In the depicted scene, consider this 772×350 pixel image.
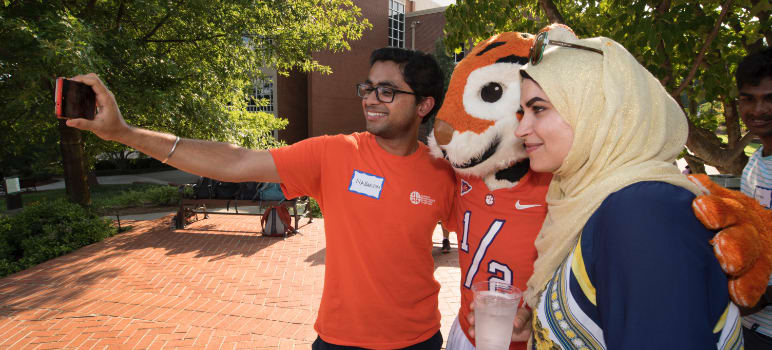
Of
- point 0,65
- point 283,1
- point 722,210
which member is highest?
point 283,1

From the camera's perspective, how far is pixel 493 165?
1.94 metres

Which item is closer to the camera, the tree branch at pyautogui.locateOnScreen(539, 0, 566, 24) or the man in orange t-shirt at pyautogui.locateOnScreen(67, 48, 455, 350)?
the man in orange t-shirt at pyautogui.locateOnScreen(67, 48, 455, 350)

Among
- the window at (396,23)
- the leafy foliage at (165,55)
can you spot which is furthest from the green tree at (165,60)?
the window at (396,23)

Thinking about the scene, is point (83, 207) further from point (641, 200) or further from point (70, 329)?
point (641, 200)

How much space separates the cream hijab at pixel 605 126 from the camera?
1034 millimetres

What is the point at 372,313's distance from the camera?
212cm

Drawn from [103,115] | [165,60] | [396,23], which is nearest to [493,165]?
[103,115]

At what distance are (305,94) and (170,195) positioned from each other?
18.5 m

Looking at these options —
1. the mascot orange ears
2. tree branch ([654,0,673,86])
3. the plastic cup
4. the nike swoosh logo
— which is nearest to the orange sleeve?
the nike swoosh logo

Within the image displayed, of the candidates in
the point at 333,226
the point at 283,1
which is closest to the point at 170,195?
the point at 283,1

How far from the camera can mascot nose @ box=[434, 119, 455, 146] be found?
6.72 feet

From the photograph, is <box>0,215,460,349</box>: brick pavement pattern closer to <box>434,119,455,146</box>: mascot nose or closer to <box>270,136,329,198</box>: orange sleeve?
<box>270,136,329,198</box>: orange sleeve

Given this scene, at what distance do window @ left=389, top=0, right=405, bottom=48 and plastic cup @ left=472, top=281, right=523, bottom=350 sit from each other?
107ft

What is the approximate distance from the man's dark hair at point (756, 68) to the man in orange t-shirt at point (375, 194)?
1.82m
